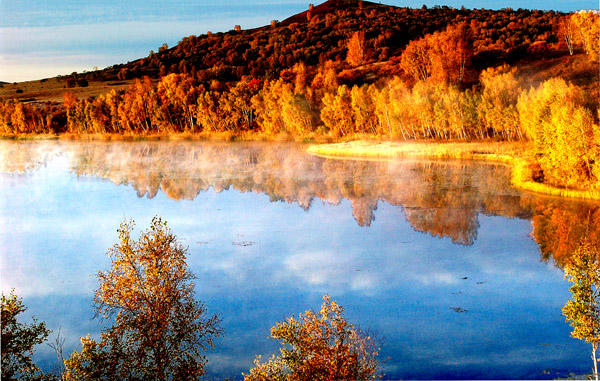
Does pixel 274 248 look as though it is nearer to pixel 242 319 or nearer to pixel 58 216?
pixel 242 319

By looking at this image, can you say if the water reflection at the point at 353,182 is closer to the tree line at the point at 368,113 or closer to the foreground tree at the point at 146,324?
the tree line at the point at 368,113

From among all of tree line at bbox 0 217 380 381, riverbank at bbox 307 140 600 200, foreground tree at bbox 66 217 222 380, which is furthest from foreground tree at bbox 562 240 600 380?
riverbank at bbox 307 140 600 200

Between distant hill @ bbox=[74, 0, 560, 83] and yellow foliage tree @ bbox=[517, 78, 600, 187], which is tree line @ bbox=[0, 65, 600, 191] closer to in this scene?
yellow foliage tree @ bbox=[517, 78, 600, 187]

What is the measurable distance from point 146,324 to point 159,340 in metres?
0.61

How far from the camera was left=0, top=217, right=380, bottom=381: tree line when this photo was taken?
15.1 metres

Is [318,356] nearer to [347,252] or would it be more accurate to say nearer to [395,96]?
[347,252]

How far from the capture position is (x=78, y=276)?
29.0 meters

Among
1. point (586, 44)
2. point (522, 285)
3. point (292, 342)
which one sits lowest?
point (522, 285)

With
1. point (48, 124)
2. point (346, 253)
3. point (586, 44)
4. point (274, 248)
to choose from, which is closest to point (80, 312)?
point (274, 248)

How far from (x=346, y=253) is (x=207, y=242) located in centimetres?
826

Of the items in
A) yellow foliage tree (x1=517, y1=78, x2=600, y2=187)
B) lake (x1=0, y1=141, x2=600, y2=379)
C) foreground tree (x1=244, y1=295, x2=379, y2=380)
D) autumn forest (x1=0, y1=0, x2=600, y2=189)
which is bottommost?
lake (x1=0, y1=141, x2=600, y2=379)

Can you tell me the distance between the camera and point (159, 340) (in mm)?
17094

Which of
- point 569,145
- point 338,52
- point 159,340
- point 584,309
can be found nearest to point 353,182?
point 569,145

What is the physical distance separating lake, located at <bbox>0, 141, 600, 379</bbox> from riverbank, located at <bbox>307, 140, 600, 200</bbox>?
1.67 m
